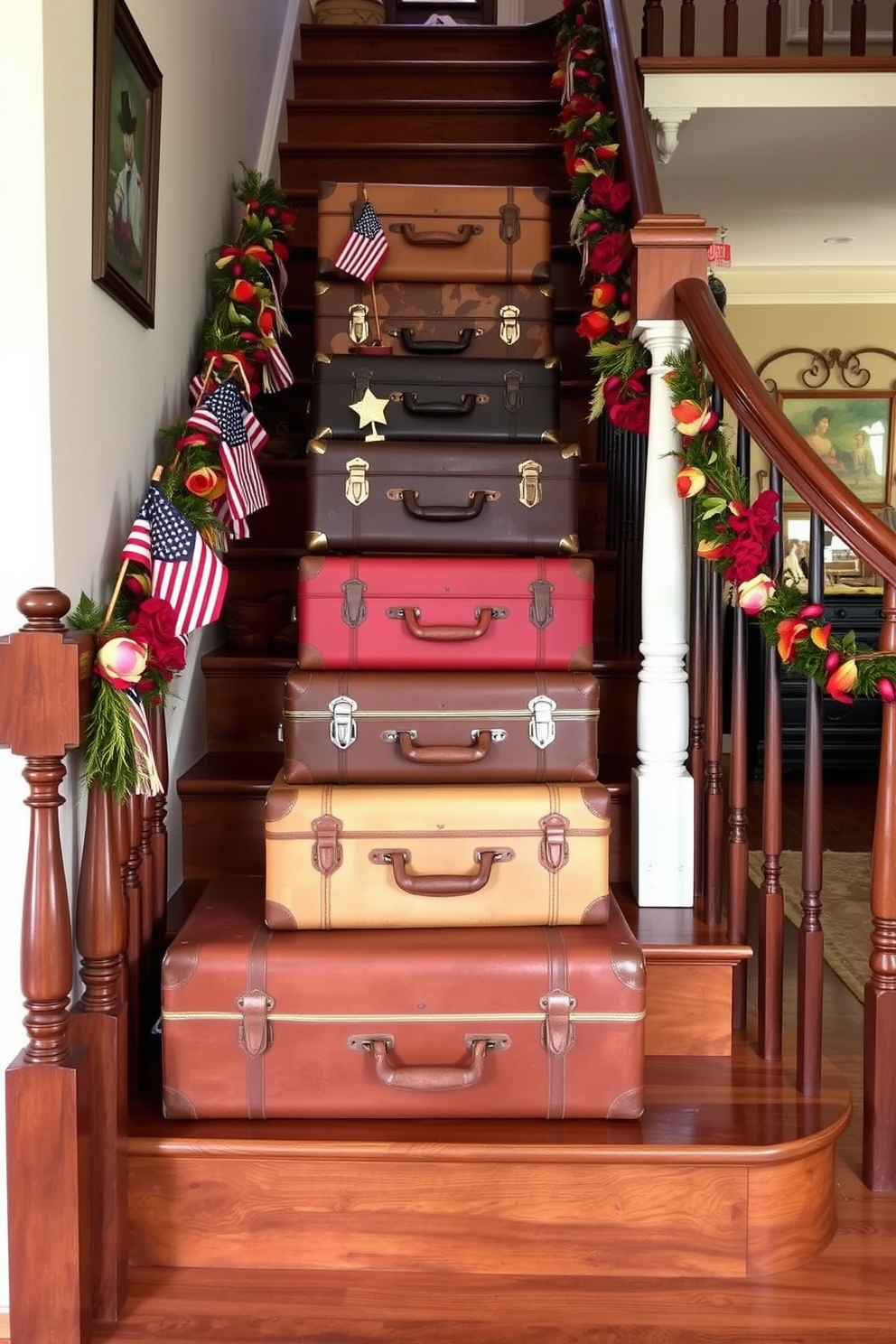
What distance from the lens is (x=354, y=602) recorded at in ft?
7.07

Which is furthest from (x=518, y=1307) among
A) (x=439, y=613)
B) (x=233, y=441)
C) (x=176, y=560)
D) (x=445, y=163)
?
(x=445, y=163)

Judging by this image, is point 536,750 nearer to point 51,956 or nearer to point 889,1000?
point 889,1000

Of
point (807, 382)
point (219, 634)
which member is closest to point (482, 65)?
point (219, 634)

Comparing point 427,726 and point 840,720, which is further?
point 840,720

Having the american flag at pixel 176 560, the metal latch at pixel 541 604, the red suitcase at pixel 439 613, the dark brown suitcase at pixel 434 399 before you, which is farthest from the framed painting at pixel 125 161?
the metal latch at pixel 541 604

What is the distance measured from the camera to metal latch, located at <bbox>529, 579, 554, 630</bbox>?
2.17 meters

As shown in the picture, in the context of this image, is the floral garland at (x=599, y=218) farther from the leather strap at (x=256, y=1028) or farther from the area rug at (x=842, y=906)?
the area rug at (x=842, y=906)

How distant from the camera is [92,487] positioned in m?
1.86

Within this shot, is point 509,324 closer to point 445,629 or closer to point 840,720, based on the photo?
point 445,629

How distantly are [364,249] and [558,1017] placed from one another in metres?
1.85

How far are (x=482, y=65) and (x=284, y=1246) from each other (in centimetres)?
385

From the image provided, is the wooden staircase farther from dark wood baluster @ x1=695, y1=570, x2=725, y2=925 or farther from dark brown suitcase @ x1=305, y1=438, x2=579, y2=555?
dark brown suitcase @ x1=305, y1=438, x2=579, y2=555

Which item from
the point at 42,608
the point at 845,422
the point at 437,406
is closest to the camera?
the point at 42,608

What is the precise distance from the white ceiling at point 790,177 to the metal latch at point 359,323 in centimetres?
187
